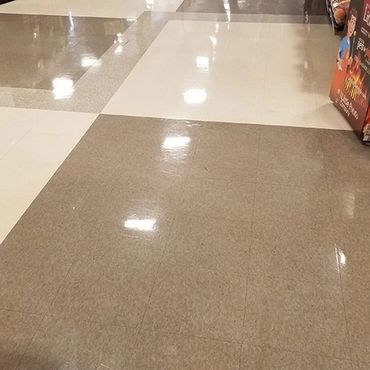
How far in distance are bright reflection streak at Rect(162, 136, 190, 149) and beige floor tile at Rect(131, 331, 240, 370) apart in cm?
140

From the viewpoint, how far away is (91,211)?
226 cm

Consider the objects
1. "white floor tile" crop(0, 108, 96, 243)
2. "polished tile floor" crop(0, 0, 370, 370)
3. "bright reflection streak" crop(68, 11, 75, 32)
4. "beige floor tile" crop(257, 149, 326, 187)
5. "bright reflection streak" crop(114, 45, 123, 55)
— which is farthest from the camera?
"bright reflection streak" crop(68, 11, 75, 32)

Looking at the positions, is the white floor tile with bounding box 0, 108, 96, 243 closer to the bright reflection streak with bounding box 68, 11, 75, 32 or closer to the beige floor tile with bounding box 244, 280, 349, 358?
the beige floor tile with bounding box 244, 280, 349, 358

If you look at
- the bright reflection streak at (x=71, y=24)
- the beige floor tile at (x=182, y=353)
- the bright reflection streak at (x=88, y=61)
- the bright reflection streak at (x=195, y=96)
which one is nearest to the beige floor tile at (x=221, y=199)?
the beige floor tile at (x=182, y=353)

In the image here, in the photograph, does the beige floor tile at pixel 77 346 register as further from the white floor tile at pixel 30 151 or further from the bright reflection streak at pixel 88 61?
the bright reflection streak at pixel 88 61

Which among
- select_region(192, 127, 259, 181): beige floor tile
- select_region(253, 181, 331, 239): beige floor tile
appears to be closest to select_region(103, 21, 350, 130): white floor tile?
select_region(192, 127, 259, 181): beige floor tile

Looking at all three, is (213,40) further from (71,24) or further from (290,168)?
(290,168)

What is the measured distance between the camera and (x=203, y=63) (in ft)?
13.1

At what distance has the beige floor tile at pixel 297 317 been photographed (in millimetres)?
1614

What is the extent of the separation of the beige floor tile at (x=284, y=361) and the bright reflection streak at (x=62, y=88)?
2645 mm

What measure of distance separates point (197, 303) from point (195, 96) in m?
2.07

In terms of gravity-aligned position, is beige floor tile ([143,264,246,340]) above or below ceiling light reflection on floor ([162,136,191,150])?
below

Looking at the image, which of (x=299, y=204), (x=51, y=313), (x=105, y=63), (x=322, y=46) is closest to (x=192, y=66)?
(x=105, y=63)

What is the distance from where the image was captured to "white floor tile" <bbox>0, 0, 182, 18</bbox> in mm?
5422
